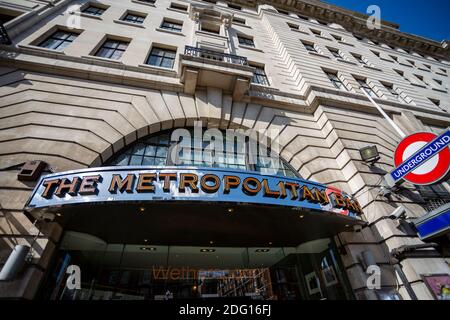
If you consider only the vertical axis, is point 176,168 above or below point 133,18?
below

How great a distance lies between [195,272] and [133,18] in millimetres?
15929

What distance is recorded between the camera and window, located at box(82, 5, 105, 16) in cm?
1248

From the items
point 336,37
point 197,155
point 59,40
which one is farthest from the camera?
point 336,37

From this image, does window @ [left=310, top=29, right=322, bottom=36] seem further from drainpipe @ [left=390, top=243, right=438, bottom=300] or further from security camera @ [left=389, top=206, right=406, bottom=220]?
drainpipe @ [left=390, top=243, right=438, bottom=300]

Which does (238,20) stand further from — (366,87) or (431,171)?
(431,171)

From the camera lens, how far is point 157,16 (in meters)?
13.5

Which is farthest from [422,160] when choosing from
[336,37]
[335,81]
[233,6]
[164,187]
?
[233,6]

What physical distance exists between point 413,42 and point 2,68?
4112cm

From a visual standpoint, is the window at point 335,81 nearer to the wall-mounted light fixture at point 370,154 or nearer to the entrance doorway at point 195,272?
the wall-mounted light fixture at point 370,154

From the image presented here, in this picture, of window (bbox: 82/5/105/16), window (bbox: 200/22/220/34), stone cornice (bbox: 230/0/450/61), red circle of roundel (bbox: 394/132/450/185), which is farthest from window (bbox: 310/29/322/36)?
window (bbox: 82/5/105/16)

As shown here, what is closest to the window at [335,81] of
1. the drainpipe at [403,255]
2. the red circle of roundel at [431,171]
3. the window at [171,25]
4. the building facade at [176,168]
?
the building facade at [176,168]

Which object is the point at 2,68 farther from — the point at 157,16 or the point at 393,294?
the point at 393,294

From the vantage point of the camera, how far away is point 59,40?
9836 millimetres

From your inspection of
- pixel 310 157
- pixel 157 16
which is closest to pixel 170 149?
pixel 310 157
